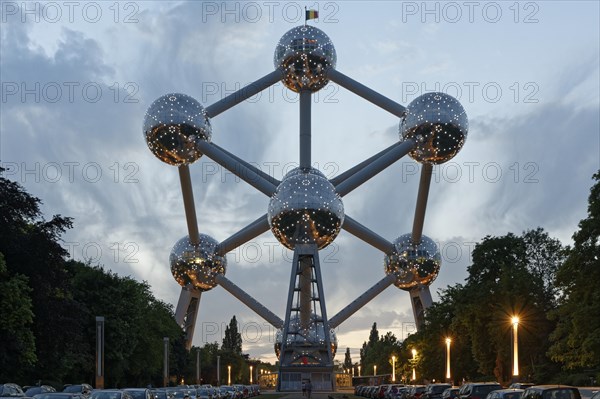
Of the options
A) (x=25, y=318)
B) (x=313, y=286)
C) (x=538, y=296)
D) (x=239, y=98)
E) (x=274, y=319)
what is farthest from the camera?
(x=274, y=319)

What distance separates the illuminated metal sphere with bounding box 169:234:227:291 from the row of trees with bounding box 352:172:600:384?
66.0ft

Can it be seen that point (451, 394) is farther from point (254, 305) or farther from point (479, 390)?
point (254, 305)

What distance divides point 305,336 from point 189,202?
1592 cm

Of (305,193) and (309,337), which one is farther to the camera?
(309,337)

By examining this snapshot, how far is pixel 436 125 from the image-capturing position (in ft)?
240

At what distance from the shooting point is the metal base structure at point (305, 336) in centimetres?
8169

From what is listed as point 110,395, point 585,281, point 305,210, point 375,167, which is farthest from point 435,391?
point 375,167

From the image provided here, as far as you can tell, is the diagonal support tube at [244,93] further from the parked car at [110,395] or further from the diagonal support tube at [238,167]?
the parked car at [110,395]

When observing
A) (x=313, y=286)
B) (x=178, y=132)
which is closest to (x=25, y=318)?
(x=178, y=132)

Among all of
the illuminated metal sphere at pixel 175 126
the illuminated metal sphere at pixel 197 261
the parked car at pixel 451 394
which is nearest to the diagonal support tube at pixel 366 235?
the illuminated metal sphere at pixel 197 261

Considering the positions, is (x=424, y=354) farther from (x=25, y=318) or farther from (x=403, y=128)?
(x=25, y=318)

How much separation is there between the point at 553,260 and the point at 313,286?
22.9m

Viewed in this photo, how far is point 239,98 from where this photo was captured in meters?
79.1

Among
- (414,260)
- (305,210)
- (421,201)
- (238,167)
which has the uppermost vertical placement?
(238,167)
